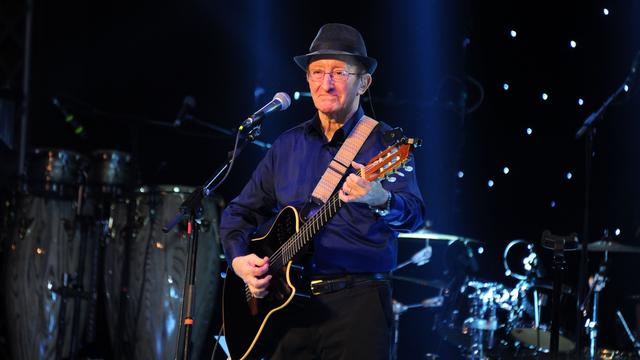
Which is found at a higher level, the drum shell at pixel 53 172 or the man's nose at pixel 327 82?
the man's nose at pixel 327 82

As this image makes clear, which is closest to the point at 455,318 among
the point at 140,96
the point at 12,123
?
the point at 140,96

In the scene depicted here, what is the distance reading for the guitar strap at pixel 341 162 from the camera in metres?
3.37

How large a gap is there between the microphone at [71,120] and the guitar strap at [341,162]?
4684 millimetres

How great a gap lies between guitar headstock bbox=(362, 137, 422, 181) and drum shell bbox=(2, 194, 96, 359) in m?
3.84

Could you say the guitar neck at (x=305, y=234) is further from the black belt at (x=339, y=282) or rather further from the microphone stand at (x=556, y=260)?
the microphone stand at (x=556, y=260)

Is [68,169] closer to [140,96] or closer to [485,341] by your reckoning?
[140,96]

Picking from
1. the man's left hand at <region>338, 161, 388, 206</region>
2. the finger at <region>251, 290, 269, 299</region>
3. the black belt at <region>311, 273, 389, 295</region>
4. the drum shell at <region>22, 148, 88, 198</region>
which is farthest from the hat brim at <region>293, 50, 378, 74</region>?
the drum shell at <region>22, 148, 88, 198</region>

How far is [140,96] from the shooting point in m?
7.49

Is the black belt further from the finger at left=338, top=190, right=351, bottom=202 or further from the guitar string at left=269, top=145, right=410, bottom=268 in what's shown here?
the finger at left=338, top=190, right=351, bottom=202

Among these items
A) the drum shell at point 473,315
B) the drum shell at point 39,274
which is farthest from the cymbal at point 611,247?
the drum shell at point 39,274

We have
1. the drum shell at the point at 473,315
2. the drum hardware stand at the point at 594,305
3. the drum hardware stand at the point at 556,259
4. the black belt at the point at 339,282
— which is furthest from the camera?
the drum shell at the point at 473,315

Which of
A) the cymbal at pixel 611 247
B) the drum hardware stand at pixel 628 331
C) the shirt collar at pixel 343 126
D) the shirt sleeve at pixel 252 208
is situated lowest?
the drum hardware stand at pixel 628 331

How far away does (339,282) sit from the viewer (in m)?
3.31

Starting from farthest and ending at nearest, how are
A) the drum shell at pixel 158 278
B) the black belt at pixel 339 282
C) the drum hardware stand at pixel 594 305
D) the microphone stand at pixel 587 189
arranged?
the drum shell at pixel 158 278, the drum hardware stand at pixel 594 305, the microphone stand at pixel 587 189, the black belt at pixel 339 282
